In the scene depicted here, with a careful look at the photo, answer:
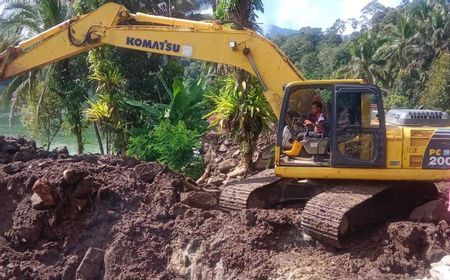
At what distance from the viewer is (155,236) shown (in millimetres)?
7984

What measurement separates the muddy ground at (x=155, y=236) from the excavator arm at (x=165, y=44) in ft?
5.96

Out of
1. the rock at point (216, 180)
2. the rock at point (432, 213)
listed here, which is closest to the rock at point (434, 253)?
the rock at point (432, 213)

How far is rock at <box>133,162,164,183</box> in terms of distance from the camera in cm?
912

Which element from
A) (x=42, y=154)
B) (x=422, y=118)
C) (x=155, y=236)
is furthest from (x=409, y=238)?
(x=42, y=154)

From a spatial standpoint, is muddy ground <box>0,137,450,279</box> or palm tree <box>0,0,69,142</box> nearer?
muddy ground <box>0,137,450,279</box>

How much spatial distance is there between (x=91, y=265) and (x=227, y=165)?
24.4 feet

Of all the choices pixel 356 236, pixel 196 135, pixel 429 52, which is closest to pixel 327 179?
pixel 356 236

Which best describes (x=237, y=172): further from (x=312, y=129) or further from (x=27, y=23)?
(x=27, y=23)

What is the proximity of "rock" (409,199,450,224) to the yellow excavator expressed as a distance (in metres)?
0.37

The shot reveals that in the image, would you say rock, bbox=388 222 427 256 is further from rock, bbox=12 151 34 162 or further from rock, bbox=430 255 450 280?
rock, bbox=12 151 34 162

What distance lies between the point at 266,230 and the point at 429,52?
36.0m

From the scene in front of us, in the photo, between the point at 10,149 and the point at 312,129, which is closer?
the point at 312,129

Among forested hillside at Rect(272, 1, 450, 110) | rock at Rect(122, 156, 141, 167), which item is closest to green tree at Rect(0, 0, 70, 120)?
rock at Rect(122, 156, 141, 167)

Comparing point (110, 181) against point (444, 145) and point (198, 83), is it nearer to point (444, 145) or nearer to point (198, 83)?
point (444, 145)
